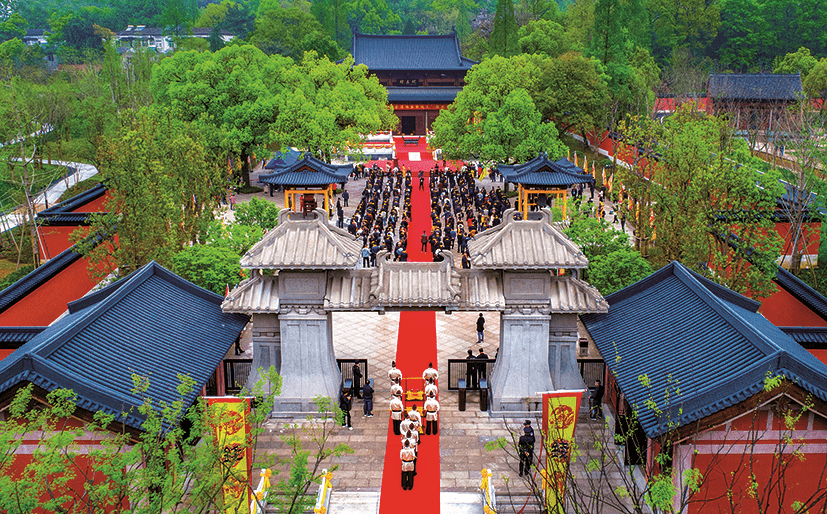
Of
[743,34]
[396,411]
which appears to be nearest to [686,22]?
[743,34]

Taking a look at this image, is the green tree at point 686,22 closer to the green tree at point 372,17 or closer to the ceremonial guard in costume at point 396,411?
the green tree at point 372,17

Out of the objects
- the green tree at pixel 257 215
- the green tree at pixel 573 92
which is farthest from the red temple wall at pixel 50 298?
the green tree at pixel 573 92

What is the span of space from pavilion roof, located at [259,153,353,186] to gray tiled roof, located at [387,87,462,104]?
33.6 meters

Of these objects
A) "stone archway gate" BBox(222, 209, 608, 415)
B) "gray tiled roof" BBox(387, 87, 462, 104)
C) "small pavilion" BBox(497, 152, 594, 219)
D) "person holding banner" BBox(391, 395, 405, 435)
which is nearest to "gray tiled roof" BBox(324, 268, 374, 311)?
"stone archway gate" BBox(222, 209, 608, 415)

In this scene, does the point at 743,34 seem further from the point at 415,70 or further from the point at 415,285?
the point at 415,285

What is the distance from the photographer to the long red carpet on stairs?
15.3 metres

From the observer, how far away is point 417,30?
405 feet

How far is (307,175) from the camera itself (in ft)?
126

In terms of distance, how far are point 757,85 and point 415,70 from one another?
31.6m

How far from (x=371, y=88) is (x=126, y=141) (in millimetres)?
30464

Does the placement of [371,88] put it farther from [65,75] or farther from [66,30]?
[66,30]

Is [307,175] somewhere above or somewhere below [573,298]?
above

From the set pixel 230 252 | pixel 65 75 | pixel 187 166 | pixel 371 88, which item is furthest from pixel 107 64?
pixel 230 252

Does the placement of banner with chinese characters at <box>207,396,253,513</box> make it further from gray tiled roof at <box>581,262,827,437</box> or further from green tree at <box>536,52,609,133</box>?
green tree at <box>536,52,609,133</box>
